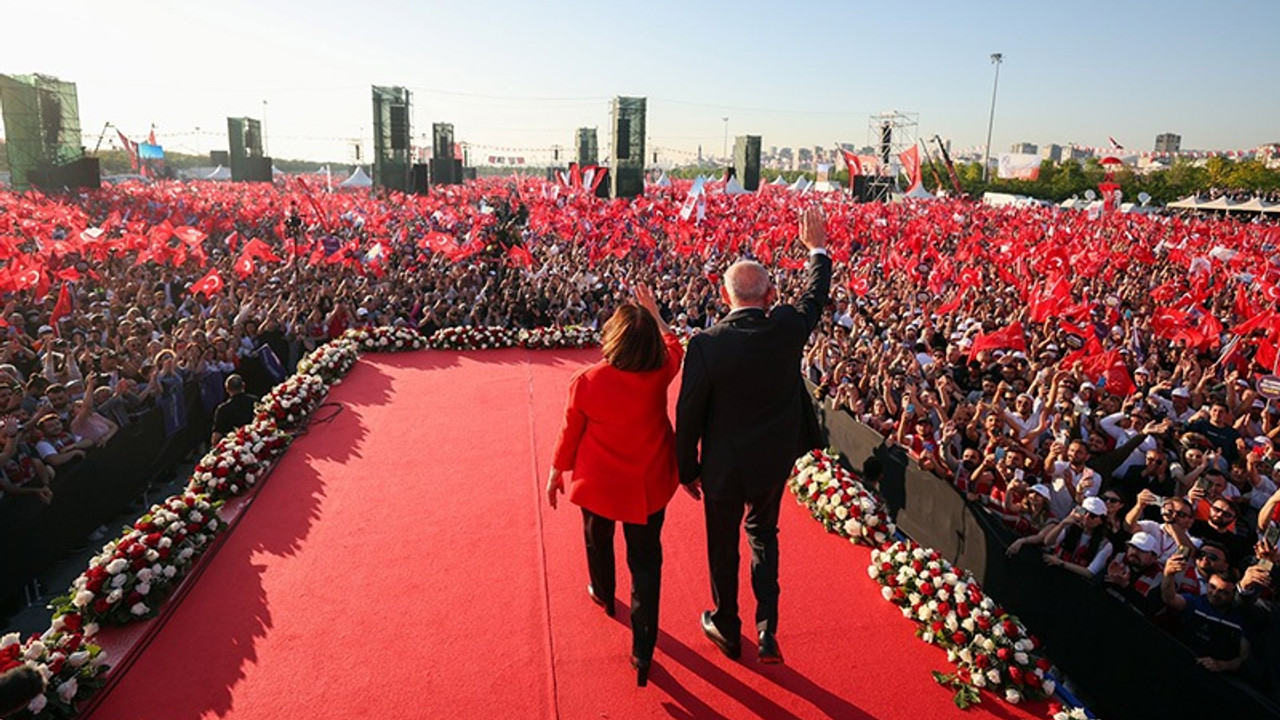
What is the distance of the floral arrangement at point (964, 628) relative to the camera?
407cm

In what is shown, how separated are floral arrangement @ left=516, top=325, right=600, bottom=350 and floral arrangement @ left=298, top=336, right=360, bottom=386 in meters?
2.70

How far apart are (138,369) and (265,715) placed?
647cm

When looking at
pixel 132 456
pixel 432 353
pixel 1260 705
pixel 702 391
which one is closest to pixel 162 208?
pixel 432 353

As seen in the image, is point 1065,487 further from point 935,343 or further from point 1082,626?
point 935,343

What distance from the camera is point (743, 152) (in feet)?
169

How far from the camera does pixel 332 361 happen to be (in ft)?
33.6

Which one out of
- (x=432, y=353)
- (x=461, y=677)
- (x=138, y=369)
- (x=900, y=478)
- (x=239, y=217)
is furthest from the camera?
(x=239, y=217)

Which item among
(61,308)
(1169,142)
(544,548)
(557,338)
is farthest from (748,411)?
(1169,142)

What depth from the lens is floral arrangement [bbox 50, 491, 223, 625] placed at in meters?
4.37

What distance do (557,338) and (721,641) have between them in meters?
8.81

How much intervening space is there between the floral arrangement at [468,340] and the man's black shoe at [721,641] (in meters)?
8.62

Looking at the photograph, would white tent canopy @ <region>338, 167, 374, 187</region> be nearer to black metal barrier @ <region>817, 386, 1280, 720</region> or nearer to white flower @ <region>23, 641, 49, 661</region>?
black metal barrier @ <region>817, 386, 1280, 720</region>

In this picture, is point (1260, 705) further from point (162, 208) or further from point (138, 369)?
point (162, 208)

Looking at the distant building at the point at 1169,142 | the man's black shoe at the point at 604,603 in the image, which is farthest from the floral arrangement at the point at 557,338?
the distant building at the point at 1169,142
